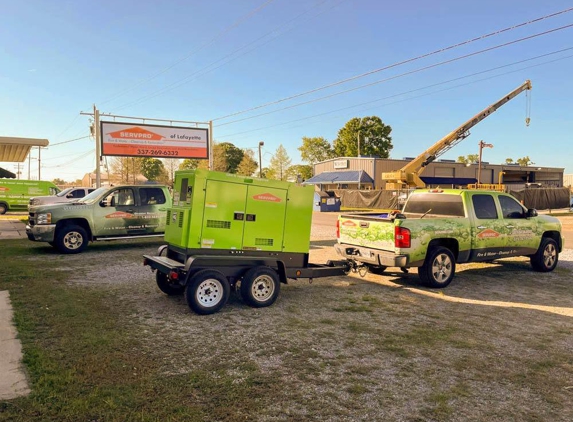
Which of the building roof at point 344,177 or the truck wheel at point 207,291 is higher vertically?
the building roof at point 344,177

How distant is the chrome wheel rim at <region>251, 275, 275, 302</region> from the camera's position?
6.89 meters

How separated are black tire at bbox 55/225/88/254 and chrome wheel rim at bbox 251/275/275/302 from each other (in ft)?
26.2

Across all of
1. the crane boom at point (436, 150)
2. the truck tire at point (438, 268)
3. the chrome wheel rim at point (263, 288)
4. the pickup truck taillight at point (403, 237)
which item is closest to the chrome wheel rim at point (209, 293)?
the chrome wheel rim at point (263, 288)

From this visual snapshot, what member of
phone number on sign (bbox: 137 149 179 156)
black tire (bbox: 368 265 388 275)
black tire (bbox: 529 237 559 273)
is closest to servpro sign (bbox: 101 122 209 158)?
phone number on sign (bbox: 137 149 179 156)

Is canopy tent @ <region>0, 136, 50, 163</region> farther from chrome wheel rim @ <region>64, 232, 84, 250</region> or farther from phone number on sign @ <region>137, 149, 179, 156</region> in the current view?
chrome wheel rim @ <region>64, 232, 84, 250</region>

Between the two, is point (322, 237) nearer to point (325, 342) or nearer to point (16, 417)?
point (325, 342)

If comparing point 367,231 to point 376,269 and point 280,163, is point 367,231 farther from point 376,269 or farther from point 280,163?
point 280,163

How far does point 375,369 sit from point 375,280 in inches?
193

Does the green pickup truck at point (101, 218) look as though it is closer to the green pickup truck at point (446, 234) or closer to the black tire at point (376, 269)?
the black tire at point (376, 269)

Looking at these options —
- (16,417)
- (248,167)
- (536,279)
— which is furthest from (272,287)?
(248,167)

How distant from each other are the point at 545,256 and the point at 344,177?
132 ft

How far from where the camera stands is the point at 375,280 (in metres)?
9.36

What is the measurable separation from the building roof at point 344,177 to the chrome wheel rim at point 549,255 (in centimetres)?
3707

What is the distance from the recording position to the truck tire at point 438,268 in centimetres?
830
